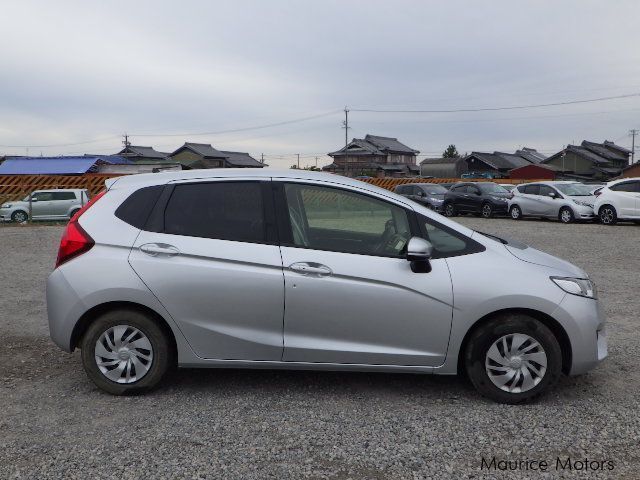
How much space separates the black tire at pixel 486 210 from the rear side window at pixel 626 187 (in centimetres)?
500

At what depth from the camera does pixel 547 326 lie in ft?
12.0

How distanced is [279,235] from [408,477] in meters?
1.70

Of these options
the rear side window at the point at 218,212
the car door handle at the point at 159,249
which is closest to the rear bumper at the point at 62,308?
the car door handle at the point at 159,249

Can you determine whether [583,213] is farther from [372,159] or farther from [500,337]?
[372,159]

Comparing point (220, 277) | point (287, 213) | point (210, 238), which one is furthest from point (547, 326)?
point (210, 238)

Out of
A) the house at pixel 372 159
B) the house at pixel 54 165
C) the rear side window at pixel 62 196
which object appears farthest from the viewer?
the house at pixel 372 159

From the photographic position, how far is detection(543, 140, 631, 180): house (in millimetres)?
62531

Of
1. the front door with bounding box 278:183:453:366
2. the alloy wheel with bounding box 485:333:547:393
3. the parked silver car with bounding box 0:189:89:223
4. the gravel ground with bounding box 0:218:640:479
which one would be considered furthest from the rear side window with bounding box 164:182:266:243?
the parked silver car with bounding box 0:189:89:223

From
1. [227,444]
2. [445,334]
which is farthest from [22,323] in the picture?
[445,334]

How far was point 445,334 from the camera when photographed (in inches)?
143

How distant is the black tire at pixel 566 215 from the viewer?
743 inches

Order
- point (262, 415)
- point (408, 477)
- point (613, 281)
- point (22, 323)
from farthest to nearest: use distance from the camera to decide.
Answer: point (613, 281)
point (22, 323)
point (262, 415)
point (408, 477)

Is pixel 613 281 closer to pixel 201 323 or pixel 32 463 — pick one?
pixel 201 323

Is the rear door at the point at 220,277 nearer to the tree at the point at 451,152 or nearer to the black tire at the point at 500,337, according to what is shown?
the black tire at the point at 500,337
